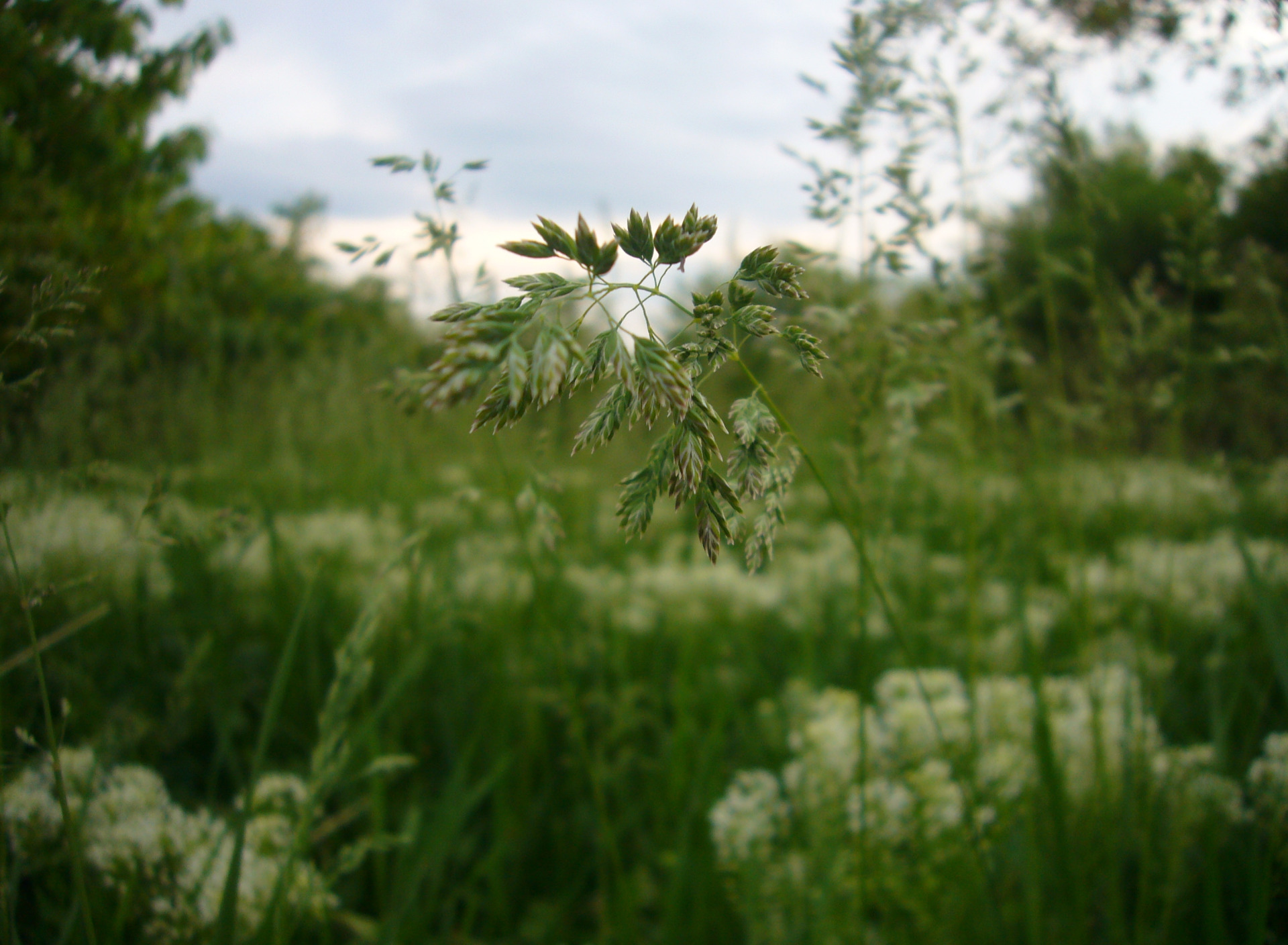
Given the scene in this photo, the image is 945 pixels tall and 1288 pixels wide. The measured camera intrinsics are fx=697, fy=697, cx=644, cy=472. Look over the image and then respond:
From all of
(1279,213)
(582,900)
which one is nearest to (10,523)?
(582,900)

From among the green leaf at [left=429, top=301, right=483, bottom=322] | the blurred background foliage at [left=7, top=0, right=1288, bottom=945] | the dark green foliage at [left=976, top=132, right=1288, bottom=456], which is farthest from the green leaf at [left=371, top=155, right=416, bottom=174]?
the dark green foliage at [left=976, top=132, right=1288, bottom=456]

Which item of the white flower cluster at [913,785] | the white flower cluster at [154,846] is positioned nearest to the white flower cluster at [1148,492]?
the white flower cluster at [913,785]

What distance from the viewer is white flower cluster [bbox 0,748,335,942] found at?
1104 mm

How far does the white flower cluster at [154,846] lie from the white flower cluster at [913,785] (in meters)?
0.83

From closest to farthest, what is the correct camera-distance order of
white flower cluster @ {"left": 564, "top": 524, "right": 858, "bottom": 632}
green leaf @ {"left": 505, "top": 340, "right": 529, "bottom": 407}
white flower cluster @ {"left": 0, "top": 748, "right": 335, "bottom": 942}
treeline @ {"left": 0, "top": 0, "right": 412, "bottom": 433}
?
green leaf @ {"left": 505, "top": 340, "right": 529, "bottom": 407}, white flower cluster @ {"left": 0, "top": 748, "right": 335, "bottom": 942}, treeline @ {"left": 0, "top": 0, "right": 412, "bottom": 433}, white flower cluster @ {"left": 564, "top": 524, "right": 858, "bottom": 632}

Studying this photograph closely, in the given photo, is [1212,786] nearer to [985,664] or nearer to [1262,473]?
[985,664]

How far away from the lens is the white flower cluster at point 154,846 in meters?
1.10

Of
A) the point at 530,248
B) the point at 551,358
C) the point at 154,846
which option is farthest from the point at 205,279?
the point at 551,358

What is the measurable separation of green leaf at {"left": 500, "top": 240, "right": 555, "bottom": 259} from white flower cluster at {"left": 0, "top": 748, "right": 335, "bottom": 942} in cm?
97

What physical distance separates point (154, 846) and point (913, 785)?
1.45m

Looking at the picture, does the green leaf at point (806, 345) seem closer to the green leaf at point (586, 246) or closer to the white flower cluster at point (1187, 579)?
the green leaf at point (586, 246)

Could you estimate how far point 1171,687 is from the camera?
228 centimetres

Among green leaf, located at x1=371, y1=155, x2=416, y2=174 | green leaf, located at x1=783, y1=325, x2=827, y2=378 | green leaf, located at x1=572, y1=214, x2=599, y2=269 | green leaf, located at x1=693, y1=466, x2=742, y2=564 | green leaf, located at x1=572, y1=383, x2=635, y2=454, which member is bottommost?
green leaf, located at x1=693, y1=466, x2=742, y2=564

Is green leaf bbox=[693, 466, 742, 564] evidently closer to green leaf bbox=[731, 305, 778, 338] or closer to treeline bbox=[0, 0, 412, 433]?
green leaf bbox=[731, 305, 778, 338]
